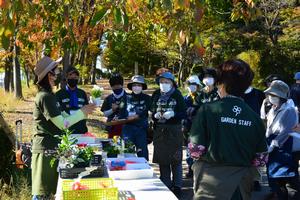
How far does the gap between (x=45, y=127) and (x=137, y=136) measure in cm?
248

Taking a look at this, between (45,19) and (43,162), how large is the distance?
93.9 inches

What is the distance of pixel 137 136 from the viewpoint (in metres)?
6.46

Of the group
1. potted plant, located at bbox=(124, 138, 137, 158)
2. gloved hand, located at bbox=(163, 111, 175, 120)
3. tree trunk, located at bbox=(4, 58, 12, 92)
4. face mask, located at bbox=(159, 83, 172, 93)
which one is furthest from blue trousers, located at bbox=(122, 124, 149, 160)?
tree trunk, located at bbox=(4, 58, 12, 92)

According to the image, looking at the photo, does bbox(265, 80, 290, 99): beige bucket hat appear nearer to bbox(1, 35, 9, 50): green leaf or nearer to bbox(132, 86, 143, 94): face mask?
bbox(132, 86, 143, 94): face mask

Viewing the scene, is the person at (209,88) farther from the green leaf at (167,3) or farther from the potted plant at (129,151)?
the green leaf at (167,3)

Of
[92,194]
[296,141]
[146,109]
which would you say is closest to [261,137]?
[92,194]

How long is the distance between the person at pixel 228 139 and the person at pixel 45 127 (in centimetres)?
147

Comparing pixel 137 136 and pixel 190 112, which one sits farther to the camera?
pixel 190 112

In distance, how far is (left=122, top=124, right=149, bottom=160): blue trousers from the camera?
6.42 meters

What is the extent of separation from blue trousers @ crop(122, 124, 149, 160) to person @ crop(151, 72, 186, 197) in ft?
1.17

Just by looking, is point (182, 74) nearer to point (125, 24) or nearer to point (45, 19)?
point (45, 19)

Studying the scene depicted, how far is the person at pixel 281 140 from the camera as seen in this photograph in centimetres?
536

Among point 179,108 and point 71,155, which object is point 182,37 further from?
point 179,108

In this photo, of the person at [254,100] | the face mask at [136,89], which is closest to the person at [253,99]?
the person at [254,100]
